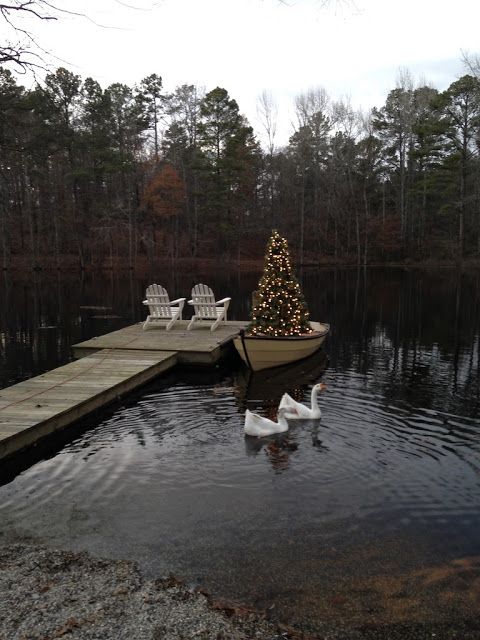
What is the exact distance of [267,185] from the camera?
47.7 m

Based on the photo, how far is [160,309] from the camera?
13.5m

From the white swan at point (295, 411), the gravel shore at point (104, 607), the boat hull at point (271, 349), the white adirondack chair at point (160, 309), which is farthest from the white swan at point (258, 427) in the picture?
the white adirondack chair at point (160, 309)

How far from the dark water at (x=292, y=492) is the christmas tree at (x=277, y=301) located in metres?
0.94

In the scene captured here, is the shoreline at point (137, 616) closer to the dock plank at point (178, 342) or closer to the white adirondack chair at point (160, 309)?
the dock plank at point (178, 342)

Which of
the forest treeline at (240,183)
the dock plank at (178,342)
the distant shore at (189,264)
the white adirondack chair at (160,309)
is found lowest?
the dock plank at (178,342)

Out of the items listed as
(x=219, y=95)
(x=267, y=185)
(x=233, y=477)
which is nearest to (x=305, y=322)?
(x=233, y=477)

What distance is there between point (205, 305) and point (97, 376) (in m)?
4.41

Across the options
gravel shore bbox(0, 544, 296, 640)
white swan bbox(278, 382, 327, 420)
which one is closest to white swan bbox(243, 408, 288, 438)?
white swan bbox(278, 382, 327, 420)

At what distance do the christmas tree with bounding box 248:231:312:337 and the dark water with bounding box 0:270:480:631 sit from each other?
3.08ft

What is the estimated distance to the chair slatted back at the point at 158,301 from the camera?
12.7 metres

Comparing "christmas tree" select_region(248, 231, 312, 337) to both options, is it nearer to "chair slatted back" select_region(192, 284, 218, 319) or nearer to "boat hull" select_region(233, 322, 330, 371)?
"boat hull" select_region(233, 322, 330, 371)

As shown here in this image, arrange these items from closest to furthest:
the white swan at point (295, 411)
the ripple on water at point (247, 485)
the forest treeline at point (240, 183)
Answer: the ripple on water at point (247, 485) → the white swan at point (295, 411) → the forest treeline at point (240, 183)

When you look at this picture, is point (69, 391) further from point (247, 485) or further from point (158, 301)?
point (158, 301)

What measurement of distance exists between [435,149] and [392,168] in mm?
6200
